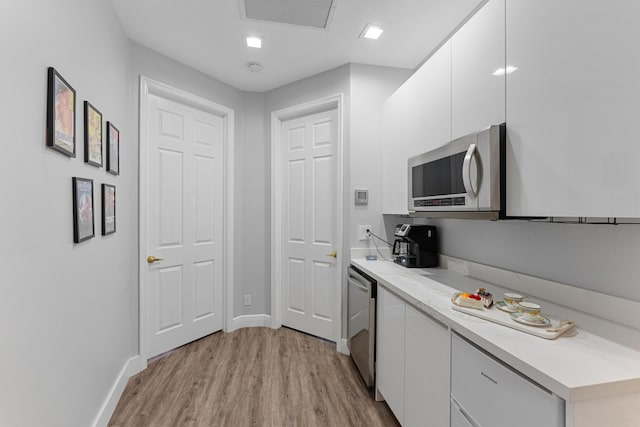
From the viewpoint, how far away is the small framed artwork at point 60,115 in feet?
3.84

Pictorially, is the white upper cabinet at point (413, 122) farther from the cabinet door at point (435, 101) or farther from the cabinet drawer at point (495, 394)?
the cabinet drawer at point (495, 394)

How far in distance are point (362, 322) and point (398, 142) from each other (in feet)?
4.59

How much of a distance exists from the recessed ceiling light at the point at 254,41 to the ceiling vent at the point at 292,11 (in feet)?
0.82

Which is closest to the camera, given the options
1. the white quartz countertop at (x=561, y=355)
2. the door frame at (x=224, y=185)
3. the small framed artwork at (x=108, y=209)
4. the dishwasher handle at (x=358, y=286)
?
the white quartz countertop at (x=561, y=355)

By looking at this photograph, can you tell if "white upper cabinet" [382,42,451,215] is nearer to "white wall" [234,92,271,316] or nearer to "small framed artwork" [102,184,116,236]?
"white wall" [234,92,271,316]

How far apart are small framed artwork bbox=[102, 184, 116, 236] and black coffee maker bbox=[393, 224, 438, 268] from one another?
197 centimetres

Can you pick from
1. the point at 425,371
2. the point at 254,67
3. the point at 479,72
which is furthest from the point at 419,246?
the point at 254,67

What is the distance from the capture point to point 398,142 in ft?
7.72

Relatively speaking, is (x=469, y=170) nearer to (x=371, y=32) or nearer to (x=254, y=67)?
(x=371, y=32)

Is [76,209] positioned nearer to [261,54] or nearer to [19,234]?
[19,234]

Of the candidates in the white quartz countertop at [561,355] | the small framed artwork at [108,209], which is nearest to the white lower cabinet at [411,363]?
the white quartz countertop at [561,355]

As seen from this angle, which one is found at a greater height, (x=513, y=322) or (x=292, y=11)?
(x=292, y=11)

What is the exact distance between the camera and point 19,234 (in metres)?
0.99

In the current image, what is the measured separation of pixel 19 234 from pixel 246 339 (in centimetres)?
234
